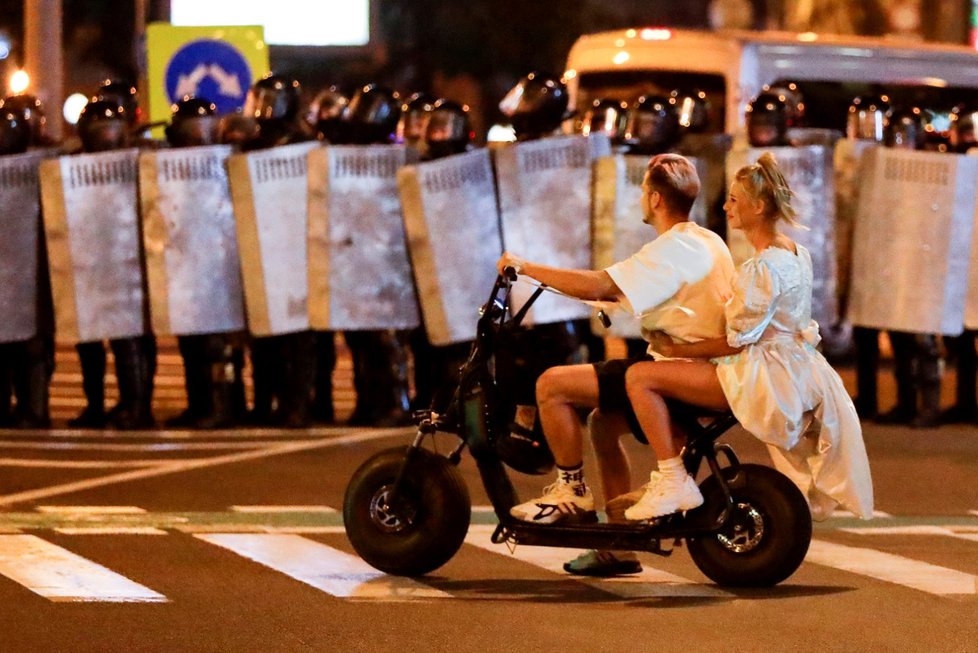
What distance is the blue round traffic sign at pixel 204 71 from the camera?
57.2 ft

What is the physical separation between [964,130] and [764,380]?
20.5 ft

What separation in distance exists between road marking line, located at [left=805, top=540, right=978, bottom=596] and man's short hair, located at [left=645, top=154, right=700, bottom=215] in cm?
160

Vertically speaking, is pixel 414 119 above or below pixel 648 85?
above

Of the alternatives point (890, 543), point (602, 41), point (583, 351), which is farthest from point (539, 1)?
point (890, 543)

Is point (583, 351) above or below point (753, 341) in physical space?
below

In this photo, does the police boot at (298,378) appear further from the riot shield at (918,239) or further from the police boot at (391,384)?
the riot shield at (918,239)

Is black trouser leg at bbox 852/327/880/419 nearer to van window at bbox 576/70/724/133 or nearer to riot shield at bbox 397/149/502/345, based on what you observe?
riot shield at bbox 397/149/502/345

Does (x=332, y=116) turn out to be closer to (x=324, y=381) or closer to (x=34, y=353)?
(x=324, y=381)

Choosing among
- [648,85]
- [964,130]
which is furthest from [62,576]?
[648,85]

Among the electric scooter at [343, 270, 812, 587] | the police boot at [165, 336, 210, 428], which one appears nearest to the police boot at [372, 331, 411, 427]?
the police boot at [165, 336, 210, 428]

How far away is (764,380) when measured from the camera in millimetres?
8305

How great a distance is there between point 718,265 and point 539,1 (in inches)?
1487

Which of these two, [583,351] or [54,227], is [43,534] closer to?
[54,227]

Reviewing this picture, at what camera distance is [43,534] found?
384 inches
